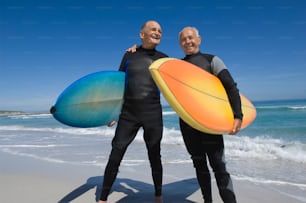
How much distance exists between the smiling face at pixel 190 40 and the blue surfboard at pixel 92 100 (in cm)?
70

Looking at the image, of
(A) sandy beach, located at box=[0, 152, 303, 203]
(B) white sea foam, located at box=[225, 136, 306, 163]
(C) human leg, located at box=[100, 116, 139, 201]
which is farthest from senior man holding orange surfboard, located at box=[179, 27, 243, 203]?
(B) white sea foam, located at box=[225, 136, 306, 163]

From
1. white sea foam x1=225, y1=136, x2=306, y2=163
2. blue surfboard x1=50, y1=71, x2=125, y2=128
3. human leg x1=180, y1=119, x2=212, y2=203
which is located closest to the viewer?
human leg x1=180, y1=119, x2=212, y2=203

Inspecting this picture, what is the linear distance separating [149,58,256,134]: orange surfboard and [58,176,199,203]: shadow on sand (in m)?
1.26

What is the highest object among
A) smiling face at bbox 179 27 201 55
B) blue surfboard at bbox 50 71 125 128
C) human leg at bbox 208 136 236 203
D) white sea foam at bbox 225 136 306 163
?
smiling face at bbox 179 27 201 55

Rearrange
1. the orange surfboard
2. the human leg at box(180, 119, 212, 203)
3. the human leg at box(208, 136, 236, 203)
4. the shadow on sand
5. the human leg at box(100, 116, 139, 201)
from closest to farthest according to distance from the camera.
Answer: the orange surfboard
the human leg at box(208, 136, 236, 203)
the human leg at box(180, 119, 212, 203)
the human leg at box(100, 116, 139, 201)
the shadow on sand

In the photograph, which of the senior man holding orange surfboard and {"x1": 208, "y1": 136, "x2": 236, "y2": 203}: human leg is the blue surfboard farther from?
{"x1": 208, "y1": 136, "x2": 236, "y2": 203}: human leg

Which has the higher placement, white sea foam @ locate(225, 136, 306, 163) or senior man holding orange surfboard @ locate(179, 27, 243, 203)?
senior man holding orange surfboard @ locate(179, 27, 243, 203)

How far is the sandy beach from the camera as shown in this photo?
3328 mm

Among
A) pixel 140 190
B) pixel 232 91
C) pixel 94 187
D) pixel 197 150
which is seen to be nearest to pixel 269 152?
pixel 140 190

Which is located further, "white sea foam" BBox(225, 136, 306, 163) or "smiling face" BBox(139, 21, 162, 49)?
"white sea foam" BBox(225, 136, 306, 163)

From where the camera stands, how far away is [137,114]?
280 cm

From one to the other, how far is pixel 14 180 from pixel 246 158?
4205mm

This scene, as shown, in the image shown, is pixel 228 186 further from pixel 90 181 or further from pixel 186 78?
pixel 90 181

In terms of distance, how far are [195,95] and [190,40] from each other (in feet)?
1.65
